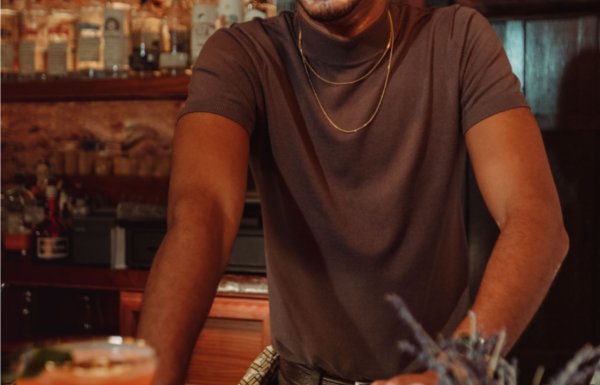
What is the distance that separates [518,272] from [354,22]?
0.66 meters

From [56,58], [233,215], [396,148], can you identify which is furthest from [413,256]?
[56,58]

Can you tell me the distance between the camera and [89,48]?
3.38 m

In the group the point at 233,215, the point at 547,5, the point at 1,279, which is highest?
the point at 547,5

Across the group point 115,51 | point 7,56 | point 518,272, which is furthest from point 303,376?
point 7,56

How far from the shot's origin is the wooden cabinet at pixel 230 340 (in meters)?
A: 3.08

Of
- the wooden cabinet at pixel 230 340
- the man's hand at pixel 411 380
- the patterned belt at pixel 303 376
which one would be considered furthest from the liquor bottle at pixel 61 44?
the man's hand at pixel 411 380

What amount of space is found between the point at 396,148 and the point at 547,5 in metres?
1.68

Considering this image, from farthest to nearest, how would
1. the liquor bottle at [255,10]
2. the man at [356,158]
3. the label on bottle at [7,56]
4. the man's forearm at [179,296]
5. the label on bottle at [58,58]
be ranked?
the label on bottle at [7,56]
the label on bottle at [58,58]
the liquor bottle at [255,10]
the man at [356,158]
the man's forearm at [179,296]

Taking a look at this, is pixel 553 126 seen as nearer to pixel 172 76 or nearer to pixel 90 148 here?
pixel 172 76

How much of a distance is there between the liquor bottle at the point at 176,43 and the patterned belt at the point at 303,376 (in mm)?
1756

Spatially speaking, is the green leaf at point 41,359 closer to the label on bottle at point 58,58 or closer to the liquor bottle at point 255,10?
the liquor bottle at point 255,10

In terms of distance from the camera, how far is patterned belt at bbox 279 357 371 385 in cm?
167

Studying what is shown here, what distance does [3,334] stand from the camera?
11.9 feet

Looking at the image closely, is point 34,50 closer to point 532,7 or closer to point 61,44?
point 61,44
